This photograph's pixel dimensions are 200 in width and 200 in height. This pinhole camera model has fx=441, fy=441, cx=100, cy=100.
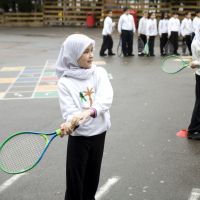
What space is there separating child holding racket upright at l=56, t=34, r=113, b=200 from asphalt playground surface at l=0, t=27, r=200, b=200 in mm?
992

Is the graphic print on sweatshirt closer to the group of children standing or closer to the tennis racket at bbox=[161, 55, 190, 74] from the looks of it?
the tennis racket at bbox=[161, 55, 190, 74]

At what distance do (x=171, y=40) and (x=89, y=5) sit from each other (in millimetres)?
16085

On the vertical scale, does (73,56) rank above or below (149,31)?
above

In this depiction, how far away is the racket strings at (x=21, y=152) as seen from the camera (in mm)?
3611

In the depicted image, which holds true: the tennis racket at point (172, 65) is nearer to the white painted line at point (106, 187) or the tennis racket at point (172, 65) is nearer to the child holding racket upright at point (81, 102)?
the white painted line at point (106, 187)

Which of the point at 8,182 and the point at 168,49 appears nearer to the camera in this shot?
the point at 8,182

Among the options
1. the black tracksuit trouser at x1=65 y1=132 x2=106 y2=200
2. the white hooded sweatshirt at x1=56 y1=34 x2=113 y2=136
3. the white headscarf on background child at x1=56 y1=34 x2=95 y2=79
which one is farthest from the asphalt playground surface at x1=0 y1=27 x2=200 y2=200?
the white headscarf on background child at x1=56 y1=34 x2=95 y2=79

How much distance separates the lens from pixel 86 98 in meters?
3.67

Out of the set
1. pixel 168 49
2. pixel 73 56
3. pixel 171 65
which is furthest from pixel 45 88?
pixel 168 49

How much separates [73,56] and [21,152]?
2.99 ft

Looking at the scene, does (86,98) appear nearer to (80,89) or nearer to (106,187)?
(80,89)

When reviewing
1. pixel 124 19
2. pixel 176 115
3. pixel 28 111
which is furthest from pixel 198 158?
pixel 124 19

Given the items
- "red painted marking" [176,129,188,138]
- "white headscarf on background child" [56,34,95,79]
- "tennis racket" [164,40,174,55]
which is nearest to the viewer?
"white headscarf on background child" [56,34,95,79]

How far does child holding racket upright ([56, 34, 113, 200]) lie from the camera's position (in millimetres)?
3572
